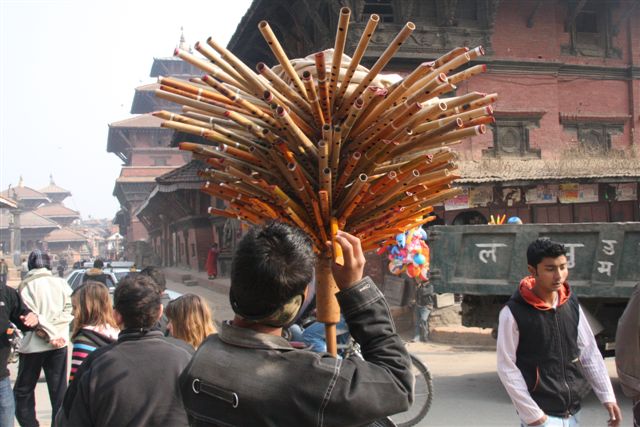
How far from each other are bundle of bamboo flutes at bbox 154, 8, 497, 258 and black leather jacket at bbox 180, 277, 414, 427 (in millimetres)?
479

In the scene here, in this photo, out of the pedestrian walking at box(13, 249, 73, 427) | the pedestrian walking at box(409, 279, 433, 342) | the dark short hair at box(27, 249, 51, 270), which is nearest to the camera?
the pedestrian walking at box(13, 249, 73, 427)

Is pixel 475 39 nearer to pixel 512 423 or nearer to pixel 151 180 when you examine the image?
pixel 512 423

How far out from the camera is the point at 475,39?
15.7m

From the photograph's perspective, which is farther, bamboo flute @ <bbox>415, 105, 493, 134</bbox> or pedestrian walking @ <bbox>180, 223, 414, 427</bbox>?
bamboo flute @ <bbox>415, 105, 493, 134</bbox>

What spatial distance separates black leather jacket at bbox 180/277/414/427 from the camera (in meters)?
1.65

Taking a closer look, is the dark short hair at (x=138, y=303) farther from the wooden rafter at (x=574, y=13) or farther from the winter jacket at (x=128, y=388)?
the wooden rafter at (x=574, y=13)

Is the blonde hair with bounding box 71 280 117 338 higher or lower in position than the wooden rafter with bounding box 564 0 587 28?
lower

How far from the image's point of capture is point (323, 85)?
2.08m

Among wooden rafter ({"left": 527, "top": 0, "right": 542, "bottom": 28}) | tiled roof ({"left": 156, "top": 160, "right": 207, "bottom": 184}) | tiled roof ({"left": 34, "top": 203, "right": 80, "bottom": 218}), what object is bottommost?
tiled roof ({"left": 156, "top": 160, "right": 207, "bottom": 184})

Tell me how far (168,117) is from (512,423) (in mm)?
5429

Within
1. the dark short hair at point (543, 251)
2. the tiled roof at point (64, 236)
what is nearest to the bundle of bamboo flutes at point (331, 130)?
the dark short hair at point (543, 251)

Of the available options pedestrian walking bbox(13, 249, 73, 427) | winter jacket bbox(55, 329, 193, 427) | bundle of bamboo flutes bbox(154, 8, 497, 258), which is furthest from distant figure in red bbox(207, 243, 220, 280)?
bundle of bamboo flutes bbox(154, 8, 497, 258)

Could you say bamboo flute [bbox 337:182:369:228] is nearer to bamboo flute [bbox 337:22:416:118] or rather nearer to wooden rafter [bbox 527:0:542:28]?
bamboo flute [bbox 337:22:416:118]

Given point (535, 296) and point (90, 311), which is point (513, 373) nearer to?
point (535, 296)
